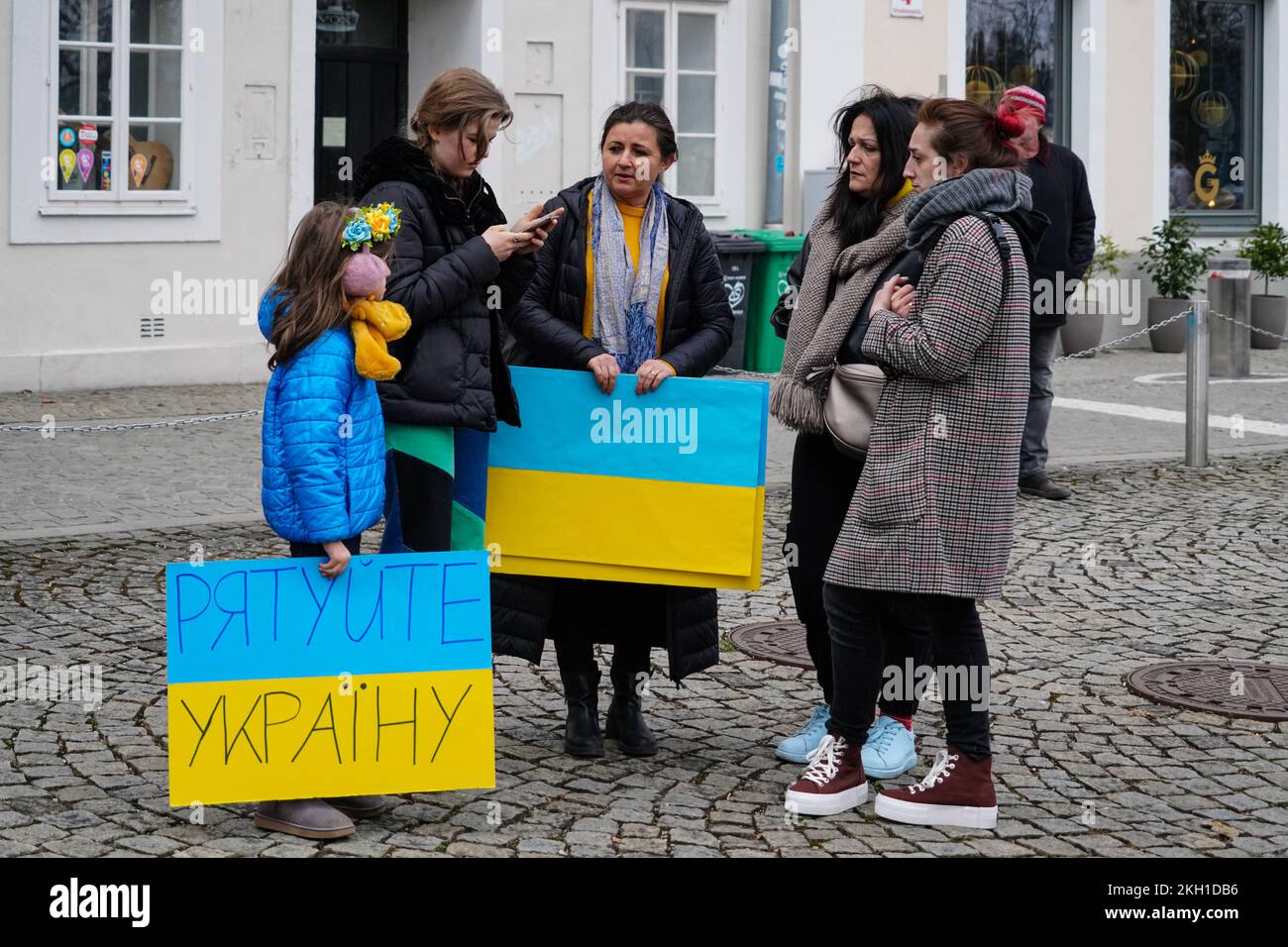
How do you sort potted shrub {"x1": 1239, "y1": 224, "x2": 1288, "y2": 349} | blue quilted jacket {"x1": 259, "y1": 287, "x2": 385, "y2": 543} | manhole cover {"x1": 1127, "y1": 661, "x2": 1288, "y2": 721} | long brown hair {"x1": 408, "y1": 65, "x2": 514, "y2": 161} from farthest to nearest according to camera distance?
potted shrub {"x1": 1239, "y1": 224, "x2": 1288, "y2": 349}, manhole cover {"x1": 1127, "y1": 661, "x2": 1288, "y2": 721}, long brown hair {"x1": 408, "y1": 65, "x2": 514, "y2": 161}, blue quilted jacket {"x1": 259, "y1": 287, "x2": 385, "y2": 543}

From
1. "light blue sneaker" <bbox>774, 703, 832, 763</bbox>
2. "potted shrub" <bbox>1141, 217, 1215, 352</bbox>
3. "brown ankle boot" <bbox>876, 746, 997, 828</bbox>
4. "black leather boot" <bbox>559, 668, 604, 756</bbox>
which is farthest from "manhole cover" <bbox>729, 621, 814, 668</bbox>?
"potted shrub" <bbox>1141, 217, 1215, 352</bbox>

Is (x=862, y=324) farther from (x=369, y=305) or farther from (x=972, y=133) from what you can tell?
(x=369, y=305)

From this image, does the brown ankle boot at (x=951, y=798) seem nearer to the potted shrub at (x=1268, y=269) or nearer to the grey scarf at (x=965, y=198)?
the grey scarf at (x=965, y=198)

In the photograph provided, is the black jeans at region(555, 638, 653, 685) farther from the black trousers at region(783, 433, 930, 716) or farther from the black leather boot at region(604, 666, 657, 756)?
A: the black trousers at region(783, 433, 930, 716)

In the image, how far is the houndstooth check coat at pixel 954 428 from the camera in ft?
15.2

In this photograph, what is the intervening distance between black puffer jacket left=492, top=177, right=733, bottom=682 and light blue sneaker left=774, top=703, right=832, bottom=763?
31 centimetres

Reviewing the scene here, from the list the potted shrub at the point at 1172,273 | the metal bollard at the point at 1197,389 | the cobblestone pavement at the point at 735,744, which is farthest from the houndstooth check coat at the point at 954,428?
the potted shrub at the point at 1172,273

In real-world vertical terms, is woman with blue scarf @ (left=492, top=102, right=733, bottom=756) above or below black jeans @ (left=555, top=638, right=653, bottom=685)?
above

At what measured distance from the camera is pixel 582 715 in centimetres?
539

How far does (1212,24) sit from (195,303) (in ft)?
36.2

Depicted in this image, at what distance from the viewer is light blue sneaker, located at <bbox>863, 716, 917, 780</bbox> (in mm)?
5195

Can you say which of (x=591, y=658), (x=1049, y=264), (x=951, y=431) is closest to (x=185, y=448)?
(x=1049, y=264)

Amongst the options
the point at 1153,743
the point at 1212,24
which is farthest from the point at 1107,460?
the point at 1212,24

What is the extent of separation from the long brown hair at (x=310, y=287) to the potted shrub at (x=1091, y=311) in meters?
13.3
